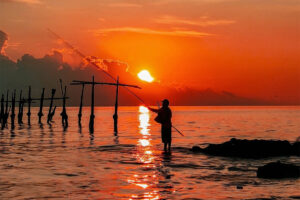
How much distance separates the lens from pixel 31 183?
1549 cm

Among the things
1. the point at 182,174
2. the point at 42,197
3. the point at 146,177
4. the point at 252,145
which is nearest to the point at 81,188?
the point at 42,197

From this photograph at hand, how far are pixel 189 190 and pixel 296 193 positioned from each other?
350cm

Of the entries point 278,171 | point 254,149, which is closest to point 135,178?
point 278,171

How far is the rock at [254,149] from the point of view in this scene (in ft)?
84.9

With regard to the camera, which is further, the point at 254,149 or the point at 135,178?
the point at 254,149

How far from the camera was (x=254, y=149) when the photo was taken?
26766mm

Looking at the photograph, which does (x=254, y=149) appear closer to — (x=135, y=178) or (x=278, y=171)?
(x=278, y=171)

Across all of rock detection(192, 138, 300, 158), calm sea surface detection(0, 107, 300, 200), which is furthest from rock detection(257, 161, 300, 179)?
rock detection(192, 138, 300, 158)

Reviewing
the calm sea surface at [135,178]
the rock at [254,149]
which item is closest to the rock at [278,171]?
the calm sea surface at [135,178]

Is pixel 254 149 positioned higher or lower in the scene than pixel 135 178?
higher

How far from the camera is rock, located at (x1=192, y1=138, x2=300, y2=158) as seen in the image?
25875 mm

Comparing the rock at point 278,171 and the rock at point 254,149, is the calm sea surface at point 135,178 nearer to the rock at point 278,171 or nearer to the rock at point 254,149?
the rock at point 278,171

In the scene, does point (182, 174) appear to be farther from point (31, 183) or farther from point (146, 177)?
point (31, 183)

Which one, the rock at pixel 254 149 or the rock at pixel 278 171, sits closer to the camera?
the rock at pixel 278 171
